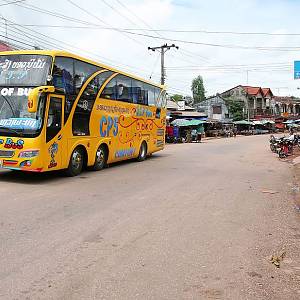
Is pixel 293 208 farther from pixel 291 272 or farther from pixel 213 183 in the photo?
pixel 291 272

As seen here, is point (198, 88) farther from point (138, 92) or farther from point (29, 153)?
point (29, 153)

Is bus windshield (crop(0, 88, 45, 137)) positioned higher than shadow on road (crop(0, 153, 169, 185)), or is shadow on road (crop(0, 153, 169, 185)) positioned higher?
bus windshield (crop(0, 88, 45, 137))

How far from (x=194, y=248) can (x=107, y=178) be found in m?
7.12

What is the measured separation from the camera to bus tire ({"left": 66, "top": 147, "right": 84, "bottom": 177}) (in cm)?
1251

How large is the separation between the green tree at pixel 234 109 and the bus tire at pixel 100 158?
235 ft

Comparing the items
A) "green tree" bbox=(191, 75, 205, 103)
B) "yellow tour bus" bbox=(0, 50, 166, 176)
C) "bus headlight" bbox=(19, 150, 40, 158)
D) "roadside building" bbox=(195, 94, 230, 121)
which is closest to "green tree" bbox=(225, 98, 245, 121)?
"roadside building" bbox=(195, 94, 230, 121)

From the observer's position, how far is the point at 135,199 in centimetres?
927

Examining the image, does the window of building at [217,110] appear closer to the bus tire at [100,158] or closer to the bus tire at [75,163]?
the bus tire at [100,158]

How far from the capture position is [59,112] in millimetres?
11648

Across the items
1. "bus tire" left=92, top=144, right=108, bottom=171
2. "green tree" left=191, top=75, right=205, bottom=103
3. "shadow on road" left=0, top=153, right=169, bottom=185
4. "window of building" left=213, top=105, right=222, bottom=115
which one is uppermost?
"green tree" left=191, top=75, right=205, bottom=103

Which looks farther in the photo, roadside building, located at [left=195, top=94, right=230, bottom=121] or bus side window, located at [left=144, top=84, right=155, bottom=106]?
roadside building, located at [left=195, top=94, right=230, bottom=121]

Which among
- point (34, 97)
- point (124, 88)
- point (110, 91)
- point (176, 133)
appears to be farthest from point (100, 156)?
point (176, 133)

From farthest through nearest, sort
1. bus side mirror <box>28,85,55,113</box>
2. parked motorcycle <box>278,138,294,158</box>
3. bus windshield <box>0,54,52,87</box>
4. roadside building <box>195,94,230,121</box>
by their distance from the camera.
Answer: roadside building <box>195,94,230,121</box>
parked motorcycle <box>278,138,294,158</box>
bus windshield <box>0,54,52,87</box>
bus side mirror <box>28,85,55,113</box>

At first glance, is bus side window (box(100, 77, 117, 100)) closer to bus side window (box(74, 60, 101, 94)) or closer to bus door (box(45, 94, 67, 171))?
bus side window (box(74, 60, 101, 94))
